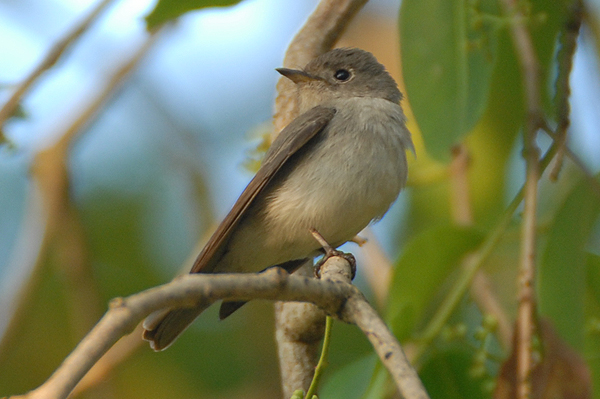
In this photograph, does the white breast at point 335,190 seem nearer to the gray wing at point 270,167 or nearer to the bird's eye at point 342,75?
the gray wing at point 270,167

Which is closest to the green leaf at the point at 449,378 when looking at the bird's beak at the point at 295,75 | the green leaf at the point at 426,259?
the green leaf at the point at 426,259

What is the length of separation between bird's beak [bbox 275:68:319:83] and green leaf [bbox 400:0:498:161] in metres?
0.52

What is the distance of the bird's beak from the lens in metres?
3.41

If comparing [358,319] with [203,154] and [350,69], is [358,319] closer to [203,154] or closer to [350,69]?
[350,69]

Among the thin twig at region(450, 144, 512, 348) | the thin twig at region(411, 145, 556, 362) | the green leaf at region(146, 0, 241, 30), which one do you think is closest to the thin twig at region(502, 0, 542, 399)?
the thin twig at region(411, 145, 556, 362)

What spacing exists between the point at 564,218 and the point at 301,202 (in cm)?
120

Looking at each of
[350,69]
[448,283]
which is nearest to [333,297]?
[350,69]

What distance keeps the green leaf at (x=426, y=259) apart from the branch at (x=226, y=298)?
1.36m

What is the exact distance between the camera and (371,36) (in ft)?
19.1

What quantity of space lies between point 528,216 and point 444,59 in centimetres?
89

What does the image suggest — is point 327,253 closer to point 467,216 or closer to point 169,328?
point 169,328

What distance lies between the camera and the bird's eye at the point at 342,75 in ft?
12.5

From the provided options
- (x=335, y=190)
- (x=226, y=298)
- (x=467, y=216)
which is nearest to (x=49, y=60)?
(x=335, y=190)

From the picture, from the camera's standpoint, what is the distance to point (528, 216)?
9.04 ft
